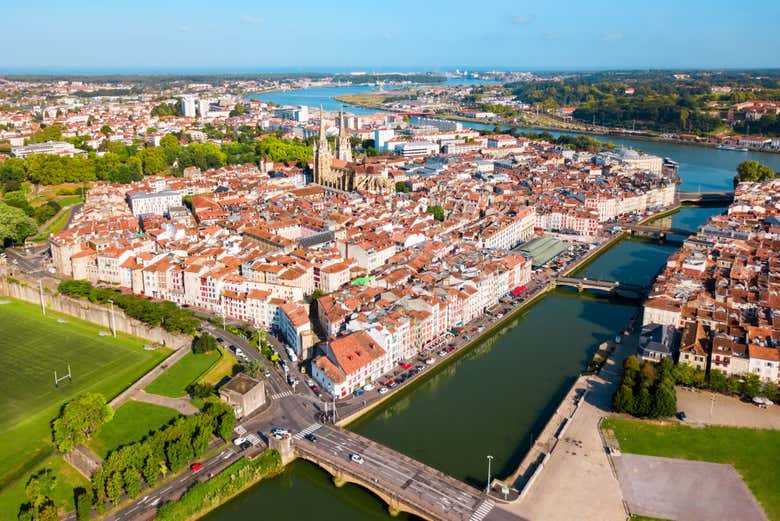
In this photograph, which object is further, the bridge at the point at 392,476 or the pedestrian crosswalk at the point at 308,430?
the pedestrian crosswalk at the point at 308,430

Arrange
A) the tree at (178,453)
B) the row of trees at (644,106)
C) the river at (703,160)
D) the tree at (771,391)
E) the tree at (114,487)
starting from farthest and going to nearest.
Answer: the row of trees at (644,106) < the river at (703,160) < the tree at (771,391) < the tree at (178,453) < the tree at (114,487)

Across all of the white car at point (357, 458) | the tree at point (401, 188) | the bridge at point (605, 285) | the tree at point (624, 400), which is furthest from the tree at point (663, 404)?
the tree at point (401, 188)

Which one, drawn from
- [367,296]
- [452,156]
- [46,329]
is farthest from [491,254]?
[452,156]

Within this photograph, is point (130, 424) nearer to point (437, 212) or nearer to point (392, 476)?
point (392, 476)

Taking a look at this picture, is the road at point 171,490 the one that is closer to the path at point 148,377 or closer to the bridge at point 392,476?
the bridge at point 392,476

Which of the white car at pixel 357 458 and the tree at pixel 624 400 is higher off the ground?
the tree at pixel 624 400

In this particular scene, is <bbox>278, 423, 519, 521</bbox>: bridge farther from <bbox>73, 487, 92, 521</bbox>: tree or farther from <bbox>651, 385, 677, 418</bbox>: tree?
<bbox>651, 385, 677, 418</bbox>: tree

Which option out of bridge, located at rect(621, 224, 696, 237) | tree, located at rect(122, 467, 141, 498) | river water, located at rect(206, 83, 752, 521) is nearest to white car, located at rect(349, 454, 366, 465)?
river water, located at rect(206, 83, 752, 521)

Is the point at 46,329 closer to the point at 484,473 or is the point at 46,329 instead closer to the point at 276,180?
the point at 484,473
